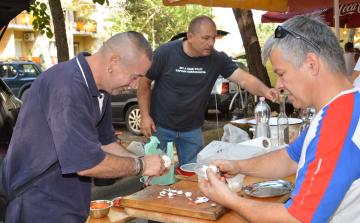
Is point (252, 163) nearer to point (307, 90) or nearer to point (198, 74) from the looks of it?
point (307, 90)

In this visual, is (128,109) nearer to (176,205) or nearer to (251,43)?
(251,43)

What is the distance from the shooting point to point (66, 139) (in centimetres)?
177

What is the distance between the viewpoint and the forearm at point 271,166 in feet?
7.26

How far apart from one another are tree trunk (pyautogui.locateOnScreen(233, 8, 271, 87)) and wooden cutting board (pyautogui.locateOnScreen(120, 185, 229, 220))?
5976 mm

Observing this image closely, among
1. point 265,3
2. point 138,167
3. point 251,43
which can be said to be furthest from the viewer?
point 251,43

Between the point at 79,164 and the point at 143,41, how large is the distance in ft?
2.91

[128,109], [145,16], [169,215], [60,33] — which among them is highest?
[145,16]

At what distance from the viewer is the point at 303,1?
5984mm

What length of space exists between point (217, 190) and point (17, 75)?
541 inches

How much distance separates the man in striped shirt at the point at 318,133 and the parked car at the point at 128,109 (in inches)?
311

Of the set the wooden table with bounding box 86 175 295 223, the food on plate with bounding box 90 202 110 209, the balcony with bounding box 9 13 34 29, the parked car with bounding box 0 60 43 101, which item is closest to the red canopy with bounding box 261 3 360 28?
the wooden table with bounding box 86 175 295 223

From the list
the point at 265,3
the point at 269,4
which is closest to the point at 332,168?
the point at 265,3

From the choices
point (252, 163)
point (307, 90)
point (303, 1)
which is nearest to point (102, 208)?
point (252, 163)

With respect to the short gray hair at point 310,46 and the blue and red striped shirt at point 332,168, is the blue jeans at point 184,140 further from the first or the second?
the blue and red striped shirt at point 332,168
